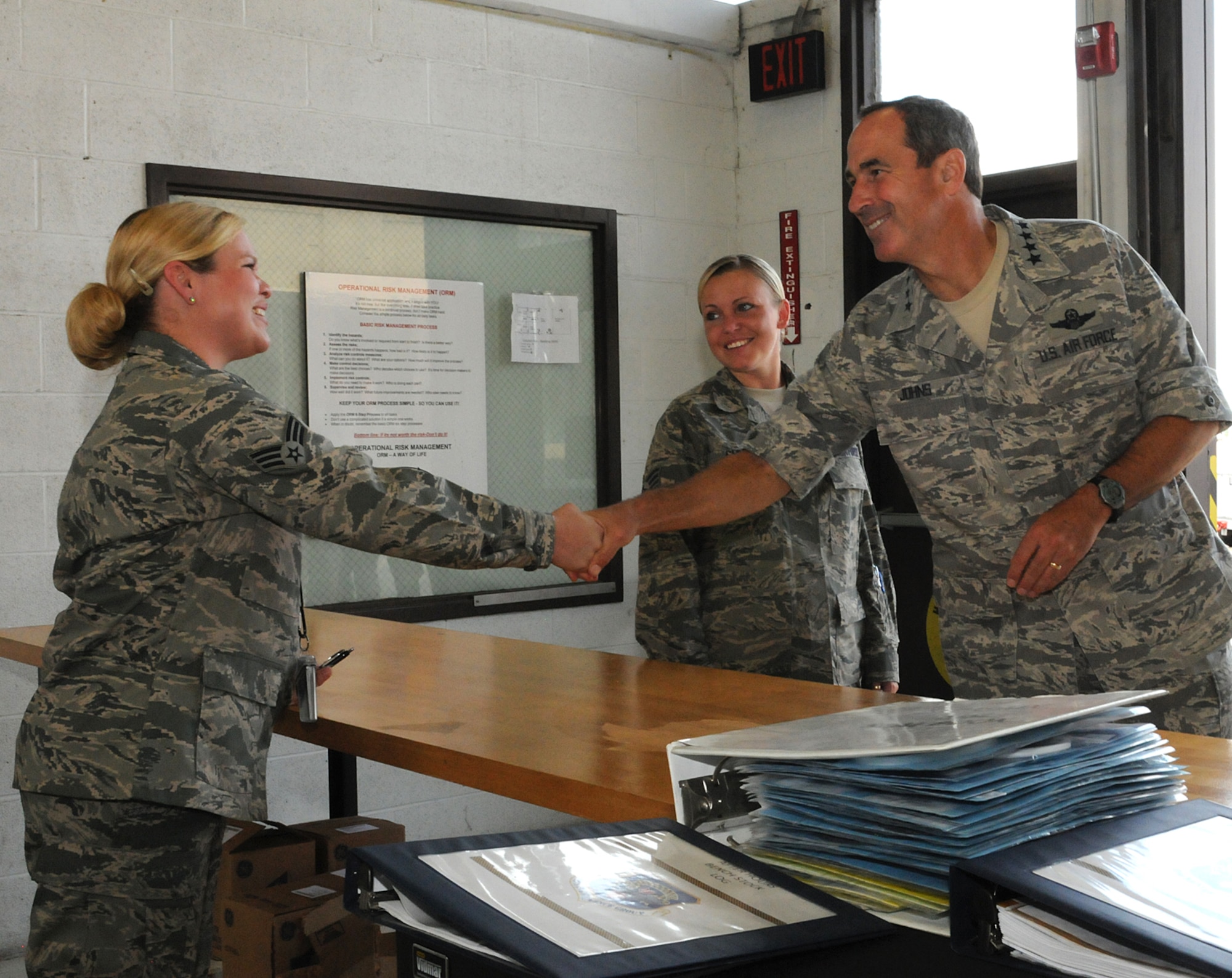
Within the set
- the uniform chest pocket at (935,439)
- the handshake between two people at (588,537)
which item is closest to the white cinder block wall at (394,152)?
the handshake between two people at (588,537)

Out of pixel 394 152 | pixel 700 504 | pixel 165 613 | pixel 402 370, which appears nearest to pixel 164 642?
pixel 165 613

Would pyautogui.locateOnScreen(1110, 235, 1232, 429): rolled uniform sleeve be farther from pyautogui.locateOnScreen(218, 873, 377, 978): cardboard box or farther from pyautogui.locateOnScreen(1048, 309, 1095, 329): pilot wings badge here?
pyautogui.locateOnScreen(218, 873, 377, 978): cardboard box

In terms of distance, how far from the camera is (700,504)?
7.50ft

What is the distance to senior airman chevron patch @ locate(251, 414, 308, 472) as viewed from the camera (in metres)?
1.72

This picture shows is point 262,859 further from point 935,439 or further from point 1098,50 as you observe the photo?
point 1098,50

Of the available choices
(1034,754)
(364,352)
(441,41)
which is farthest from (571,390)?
(1034,754)

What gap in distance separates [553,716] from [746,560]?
0.88 meters

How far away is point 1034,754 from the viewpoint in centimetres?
84

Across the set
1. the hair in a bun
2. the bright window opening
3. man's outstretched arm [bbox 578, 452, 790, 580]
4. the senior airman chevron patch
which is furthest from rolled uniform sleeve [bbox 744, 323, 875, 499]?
the bright window opening

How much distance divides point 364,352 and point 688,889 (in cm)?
328

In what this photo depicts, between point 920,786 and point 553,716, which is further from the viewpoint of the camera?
point 553,716

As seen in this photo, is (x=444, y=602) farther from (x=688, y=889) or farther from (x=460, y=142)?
(x=688, y=889)

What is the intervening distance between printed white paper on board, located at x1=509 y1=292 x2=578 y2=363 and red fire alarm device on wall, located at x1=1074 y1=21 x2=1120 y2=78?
1.84m

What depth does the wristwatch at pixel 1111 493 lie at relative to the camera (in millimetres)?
1843
